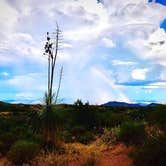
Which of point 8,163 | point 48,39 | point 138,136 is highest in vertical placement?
point 48,39

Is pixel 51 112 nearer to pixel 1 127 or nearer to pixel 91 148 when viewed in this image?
pixel 91 148

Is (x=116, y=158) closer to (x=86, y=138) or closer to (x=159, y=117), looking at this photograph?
(x=159, y=117)

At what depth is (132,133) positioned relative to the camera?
17.8m

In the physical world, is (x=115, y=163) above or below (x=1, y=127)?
below

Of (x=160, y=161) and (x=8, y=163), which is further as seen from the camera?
(x=8, y=163)

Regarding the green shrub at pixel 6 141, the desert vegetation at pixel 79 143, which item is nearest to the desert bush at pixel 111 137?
the desert vegetation at pixel 79 143

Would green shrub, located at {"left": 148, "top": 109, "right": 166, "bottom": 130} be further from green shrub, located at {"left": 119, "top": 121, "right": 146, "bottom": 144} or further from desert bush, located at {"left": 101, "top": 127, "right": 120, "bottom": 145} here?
desert bush, located at {"left": 101, "top": 127, "right": 120, "bottom": 145}

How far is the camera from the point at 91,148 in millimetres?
17906

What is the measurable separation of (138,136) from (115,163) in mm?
3517

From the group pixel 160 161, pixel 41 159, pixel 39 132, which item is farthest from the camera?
pixel 39 132

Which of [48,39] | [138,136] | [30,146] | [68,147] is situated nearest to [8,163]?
[30,146]

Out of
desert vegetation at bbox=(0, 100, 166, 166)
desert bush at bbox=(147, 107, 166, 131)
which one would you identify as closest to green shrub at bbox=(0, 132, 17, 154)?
desert vegetation at bbox=(0, 100, 166, 166)

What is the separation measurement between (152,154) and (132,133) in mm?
5344

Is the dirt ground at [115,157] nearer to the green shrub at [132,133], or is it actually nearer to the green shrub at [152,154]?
the green shrub at [132,133]
